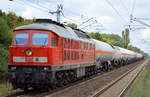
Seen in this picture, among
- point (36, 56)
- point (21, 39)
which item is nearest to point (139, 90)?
point (36, 56)

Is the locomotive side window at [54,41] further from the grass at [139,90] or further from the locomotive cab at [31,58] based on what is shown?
the grass at [139,90]

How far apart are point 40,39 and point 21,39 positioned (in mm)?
1027

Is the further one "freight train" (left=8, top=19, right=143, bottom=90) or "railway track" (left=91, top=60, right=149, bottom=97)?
"railway track" (left=91, top=60, right=149, bottom=97)

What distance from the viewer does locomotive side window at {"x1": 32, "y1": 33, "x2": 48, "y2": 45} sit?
15844mm

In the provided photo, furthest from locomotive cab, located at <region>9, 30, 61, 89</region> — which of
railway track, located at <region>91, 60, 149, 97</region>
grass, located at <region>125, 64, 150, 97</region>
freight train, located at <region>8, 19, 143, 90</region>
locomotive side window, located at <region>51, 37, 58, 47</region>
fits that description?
grass, located at <region>125, 64, 150, 97</region>

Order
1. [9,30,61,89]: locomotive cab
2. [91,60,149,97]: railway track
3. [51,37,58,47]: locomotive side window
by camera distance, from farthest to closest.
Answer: [91,60,149,97]: railway track
[51,37,58,47]: locomotive side window
[9,30,61,89]: locomotive cab

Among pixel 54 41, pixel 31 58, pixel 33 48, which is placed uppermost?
pixel 54 41

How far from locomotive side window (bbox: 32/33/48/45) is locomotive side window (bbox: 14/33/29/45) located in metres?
0.43

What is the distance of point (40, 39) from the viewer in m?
15.9

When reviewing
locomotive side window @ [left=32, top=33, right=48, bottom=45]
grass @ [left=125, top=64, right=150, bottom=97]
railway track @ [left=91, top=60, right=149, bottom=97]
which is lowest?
grass @ [left=125, top=64, right=150, bottom=97]

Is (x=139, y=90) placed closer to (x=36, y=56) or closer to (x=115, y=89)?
(x=115, y=89)

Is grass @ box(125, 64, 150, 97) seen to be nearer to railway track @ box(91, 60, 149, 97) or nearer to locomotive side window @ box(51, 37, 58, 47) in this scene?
railway track @ box(91, 60, 149, 97)

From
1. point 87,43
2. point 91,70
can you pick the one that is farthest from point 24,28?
point 91,70

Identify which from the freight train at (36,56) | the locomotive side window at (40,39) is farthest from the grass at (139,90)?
the locomotive side window at (40,39)
